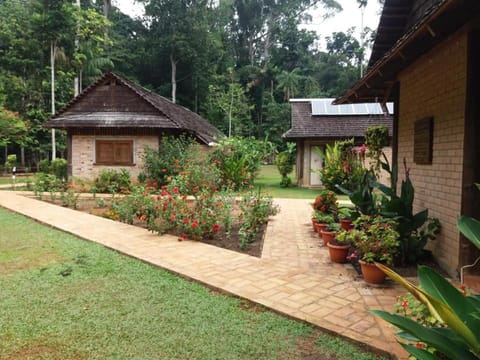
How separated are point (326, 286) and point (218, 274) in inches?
50.4

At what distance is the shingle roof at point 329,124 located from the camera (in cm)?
1553

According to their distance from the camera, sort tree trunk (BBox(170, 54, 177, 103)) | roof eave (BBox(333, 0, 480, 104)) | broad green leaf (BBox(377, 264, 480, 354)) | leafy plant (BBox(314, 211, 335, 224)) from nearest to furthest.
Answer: broad green leaf (BBox(377, 264, 480, 354)) < roof eave (BBox(333, 0, 480, 104)) < leafy plant (BBox(314, 211, 335, 224)) < tree trunk (BBox(170, 54, 177, 103))

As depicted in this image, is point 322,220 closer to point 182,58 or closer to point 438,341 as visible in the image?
point 438,341

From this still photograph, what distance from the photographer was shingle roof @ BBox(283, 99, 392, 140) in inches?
611

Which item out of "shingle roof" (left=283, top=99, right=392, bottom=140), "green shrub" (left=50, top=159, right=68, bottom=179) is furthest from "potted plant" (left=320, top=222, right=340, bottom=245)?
"green shrub" (left=50, top=159, right=68, bottom=179)

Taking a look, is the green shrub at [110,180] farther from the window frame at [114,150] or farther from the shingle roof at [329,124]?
the shingle roof at [329,124]

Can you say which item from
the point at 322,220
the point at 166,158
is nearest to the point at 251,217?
the point at 322,220

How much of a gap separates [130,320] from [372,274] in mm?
2590

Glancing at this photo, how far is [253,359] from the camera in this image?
2.51 meters

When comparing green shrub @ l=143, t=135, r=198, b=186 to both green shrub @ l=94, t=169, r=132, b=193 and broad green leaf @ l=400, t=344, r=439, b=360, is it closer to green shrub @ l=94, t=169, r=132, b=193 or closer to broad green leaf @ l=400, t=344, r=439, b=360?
green shrub @ l=94, t=169, r=132, b=193

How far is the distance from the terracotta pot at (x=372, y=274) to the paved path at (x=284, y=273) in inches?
3.4

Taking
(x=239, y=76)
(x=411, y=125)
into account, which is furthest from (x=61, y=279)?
(x=239, y=76)

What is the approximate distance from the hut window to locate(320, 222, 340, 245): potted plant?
10.4 meters

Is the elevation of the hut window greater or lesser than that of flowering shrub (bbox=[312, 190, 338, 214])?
greater
